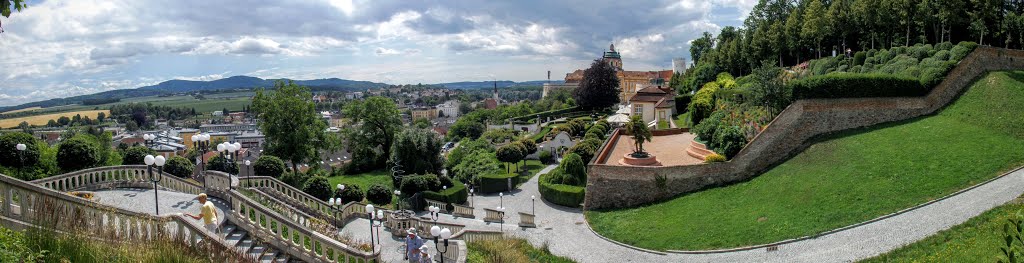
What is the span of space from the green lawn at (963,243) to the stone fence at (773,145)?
9261 mm

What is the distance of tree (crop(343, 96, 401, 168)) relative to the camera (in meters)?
43.1

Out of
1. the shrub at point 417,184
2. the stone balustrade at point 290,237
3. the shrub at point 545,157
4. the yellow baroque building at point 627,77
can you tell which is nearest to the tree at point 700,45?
the yellow baroque building at point 627,77

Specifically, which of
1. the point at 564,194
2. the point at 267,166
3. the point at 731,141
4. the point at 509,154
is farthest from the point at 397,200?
the point at 731,141

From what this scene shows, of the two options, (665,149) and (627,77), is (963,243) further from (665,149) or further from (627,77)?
(627,77)

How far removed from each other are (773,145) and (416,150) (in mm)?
21219

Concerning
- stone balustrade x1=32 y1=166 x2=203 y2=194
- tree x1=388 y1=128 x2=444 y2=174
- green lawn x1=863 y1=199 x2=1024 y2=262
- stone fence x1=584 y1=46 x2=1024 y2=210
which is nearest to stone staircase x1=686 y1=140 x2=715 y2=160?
stone fence x1=584 y1=46 x2=1024 y2=210

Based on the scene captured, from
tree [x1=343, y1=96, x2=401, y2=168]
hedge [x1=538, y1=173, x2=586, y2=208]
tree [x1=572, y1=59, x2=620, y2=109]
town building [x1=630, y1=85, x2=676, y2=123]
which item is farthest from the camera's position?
tree [x1=572, y1=59, x2=620, y2=109]

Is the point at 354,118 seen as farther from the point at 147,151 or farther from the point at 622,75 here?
the point at 622,75

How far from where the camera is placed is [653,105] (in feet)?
161

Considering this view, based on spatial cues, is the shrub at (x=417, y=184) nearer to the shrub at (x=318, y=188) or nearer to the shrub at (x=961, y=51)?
the shrub at (x=318, y=188)

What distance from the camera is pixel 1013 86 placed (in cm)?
2298

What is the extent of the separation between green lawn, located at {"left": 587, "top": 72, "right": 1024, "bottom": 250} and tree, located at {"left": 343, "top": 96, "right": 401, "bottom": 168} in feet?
75.7

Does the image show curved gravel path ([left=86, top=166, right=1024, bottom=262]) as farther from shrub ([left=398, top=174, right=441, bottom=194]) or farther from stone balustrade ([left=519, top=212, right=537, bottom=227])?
shrub ([left=398, top=174, right=441, bottom=194])

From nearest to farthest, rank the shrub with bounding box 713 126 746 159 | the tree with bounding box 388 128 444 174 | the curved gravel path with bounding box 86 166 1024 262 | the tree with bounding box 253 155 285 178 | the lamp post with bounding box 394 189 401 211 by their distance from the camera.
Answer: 1. the curved gravel path with bounding box 86 166 1024 262
2. the shrub with bounding box 713 126 746 159
3. the tree with bounding box 253 155 285 178
4. the lamp post with bounding box 394 189 401 211
5. the tree with bounding box 388 128 444 174
